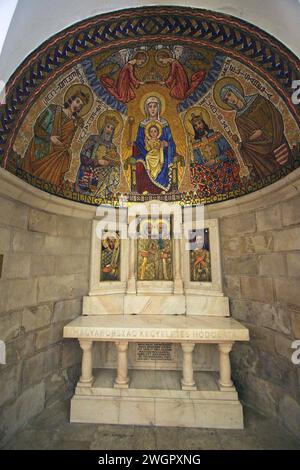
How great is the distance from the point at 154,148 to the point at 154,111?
69cm

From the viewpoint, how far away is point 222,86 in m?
3.76

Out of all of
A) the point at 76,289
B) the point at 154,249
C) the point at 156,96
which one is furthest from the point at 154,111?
the point at 76,289

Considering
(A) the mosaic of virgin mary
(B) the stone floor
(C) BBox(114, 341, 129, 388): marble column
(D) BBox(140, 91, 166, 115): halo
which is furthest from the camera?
(A) the mosaic of virgin mary

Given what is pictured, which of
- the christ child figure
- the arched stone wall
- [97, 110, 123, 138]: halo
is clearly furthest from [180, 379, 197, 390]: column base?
[97, 110, 123, 138]: halo

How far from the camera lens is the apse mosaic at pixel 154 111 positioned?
Result: 298cm

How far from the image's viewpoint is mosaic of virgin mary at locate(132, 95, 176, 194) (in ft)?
14.9

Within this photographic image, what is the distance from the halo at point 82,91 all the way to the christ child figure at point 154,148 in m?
1.18

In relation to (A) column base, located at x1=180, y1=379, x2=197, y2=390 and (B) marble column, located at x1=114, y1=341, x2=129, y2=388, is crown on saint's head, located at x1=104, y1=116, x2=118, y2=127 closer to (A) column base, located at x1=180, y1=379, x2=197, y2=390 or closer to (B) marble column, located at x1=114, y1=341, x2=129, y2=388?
(B) marble column, located at x1=114, y1=341, x2=129, y2=388

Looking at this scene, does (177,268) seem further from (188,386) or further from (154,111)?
(154,111)

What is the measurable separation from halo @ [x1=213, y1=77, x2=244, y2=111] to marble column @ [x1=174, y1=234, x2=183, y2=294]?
2.62 metres

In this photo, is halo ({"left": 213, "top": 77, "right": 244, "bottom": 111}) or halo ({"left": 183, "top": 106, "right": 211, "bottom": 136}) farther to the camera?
halo ({"left": 183, "top": 106, "right": 211, "bottom": 136})

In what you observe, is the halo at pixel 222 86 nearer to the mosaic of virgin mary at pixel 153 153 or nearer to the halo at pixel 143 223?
the mosaic of virgin mary at pixel 153 153

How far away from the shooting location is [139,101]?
4.25m
